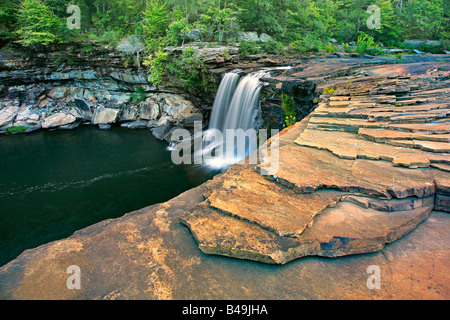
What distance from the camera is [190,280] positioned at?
1.56m

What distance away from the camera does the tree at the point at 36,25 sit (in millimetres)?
15734

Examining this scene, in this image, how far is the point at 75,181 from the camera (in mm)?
9133

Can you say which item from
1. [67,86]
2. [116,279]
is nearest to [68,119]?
[67,86]

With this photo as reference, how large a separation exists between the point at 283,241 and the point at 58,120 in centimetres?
1928

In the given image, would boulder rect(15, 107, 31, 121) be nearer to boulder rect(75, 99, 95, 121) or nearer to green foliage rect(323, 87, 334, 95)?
boulder rect(75, 99, 95, 121)

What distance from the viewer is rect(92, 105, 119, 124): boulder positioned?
55.1ft

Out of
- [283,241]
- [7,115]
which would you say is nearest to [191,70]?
[7,115]

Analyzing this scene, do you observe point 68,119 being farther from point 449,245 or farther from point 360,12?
point 360,12

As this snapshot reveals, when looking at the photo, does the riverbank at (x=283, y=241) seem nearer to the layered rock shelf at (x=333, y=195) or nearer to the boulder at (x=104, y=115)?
the layered rock shelf at (x=333, y=195)

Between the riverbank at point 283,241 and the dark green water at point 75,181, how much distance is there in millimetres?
5664

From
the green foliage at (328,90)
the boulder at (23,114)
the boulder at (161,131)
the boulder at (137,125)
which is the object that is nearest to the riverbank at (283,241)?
the green foliage at (328,90)

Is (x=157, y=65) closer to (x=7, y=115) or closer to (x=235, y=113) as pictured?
(x=235, y=113)

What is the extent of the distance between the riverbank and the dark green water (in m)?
5.66
